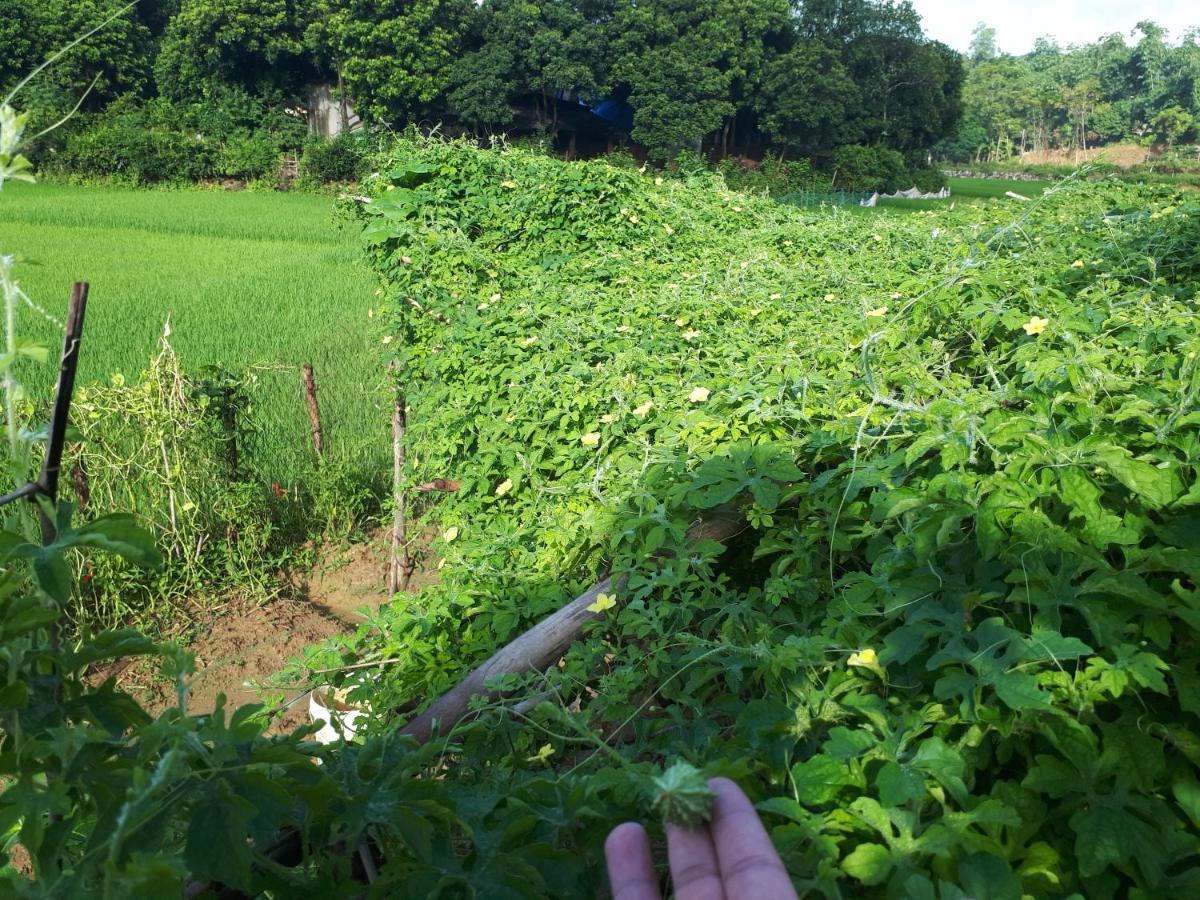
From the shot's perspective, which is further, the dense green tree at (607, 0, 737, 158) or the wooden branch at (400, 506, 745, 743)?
the dense green tree at (607, 0, 737, 158)

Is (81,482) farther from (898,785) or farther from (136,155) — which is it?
(136,155)

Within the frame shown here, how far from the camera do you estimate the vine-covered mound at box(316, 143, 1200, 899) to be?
109cm

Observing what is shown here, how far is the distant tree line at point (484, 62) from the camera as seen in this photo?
1118 inches

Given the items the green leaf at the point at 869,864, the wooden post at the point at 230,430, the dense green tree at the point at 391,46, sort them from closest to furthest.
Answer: the green leaf at the point at 869,864, the wooden post at the point at 230,430, the dense green tree at the point at 391,46

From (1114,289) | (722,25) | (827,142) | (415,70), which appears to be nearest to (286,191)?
(415,70)

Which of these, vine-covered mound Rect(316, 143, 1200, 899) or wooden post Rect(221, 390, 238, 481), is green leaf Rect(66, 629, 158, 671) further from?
wooden post Rect(221, 390, 238, 481)

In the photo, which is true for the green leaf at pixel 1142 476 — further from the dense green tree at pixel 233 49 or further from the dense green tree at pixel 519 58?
the dense green tree at pixel 233 49

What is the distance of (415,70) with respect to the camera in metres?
28.7

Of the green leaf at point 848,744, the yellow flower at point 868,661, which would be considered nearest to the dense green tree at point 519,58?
the yellow flower at point 868,661

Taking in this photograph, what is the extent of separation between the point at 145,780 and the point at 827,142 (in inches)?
1445

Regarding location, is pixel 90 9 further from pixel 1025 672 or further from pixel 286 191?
pixel 1025 672

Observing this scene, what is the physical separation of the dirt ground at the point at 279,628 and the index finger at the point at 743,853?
3.16m

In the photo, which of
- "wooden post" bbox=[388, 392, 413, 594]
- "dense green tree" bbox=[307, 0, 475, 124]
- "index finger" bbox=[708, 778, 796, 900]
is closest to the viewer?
"index finger" bbox=[708, 778, 796, 900]

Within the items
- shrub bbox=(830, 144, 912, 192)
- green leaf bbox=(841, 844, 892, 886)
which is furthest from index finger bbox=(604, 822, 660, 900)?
shrub bbox=(830, 144, 912, 192)
